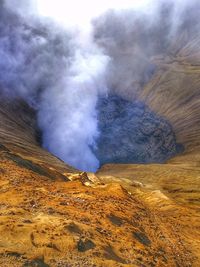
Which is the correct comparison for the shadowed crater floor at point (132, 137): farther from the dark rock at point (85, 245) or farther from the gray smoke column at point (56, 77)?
the dark rock at point (85, 245)

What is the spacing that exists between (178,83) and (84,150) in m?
35.3

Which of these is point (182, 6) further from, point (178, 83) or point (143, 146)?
point (143, 146)

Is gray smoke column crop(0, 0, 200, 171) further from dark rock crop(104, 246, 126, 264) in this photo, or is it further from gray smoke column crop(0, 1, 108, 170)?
dark rock crop(104, 246, 126, 264)

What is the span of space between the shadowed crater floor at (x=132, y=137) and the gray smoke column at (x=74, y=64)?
2039 millimetres

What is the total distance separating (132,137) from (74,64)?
77.9 feet

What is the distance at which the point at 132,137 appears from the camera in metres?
81.2

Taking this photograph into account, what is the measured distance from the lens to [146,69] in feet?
365

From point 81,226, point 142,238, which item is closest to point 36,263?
point 81,226

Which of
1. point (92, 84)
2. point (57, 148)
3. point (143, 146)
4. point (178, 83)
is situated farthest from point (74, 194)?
point (178, 83)

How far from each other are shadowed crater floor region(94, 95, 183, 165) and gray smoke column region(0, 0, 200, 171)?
2.04 meters

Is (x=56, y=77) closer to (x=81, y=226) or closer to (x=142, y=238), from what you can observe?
(x=142, y=238)

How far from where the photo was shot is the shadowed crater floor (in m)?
76.8

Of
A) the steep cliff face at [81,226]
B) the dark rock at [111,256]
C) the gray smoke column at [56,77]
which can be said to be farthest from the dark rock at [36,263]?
the gray smoke column at [56,77]

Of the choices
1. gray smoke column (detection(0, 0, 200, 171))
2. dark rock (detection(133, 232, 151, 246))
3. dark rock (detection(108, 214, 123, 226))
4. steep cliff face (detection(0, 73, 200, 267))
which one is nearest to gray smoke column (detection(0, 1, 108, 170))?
gray smoke column (detection(0, 0, 200, 171))
